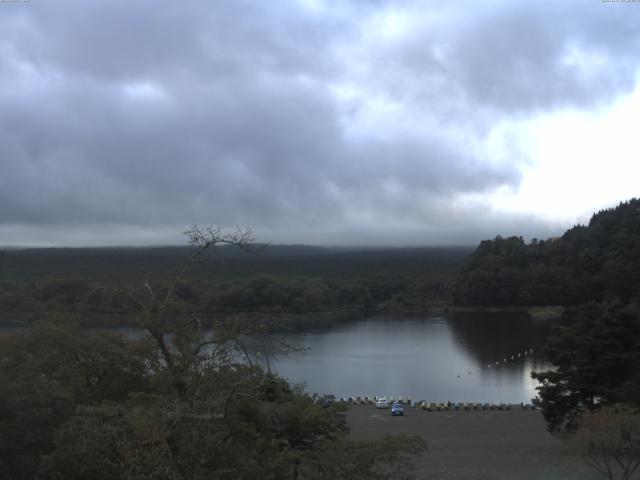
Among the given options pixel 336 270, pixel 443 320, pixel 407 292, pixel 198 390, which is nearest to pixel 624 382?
pixel 198 390

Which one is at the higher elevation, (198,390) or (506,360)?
(198,390)

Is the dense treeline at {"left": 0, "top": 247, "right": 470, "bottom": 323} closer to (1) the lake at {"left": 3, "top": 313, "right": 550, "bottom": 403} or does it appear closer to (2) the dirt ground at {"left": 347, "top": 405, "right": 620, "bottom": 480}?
(1) the lake at {"left": 3, "top": 313, "right": 550, "bottom": 403}

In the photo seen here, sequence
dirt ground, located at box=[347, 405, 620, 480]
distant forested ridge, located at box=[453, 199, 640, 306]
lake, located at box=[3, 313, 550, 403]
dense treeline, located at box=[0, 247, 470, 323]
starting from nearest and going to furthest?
dirt ground, located at box=[347, 405, 620, 480] → lake, located at box=[3, 313, 550, 403] → dense treeline, located at box=[0, 247, 470, 323] → distant forested ridge, located at box=[453, 199, 640, 306]

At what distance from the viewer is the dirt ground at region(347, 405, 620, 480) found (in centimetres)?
1608

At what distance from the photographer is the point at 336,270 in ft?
388

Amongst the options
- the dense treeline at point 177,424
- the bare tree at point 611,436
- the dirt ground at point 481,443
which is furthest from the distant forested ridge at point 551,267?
the dense treeline at point 177,424

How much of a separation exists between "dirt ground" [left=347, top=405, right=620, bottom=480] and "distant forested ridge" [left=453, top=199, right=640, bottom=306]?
47.2m

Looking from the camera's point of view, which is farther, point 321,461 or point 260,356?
point 321,461

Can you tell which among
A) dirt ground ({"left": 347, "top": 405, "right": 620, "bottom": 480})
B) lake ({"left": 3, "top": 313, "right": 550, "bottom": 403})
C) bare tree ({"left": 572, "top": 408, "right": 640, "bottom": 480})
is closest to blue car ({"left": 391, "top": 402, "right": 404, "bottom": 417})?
dirt ground ({"left": 347, "top": 405, "right": 620, "bottom": 480})

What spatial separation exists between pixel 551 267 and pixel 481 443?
59.8 m

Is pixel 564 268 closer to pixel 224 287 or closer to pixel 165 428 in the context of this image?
pixel 224 287

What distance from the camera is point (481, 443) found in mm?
20656

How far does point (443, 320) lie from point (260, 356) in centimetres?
6502

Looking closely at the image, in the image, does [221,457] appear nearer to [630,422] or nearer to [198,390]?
[198,390]
